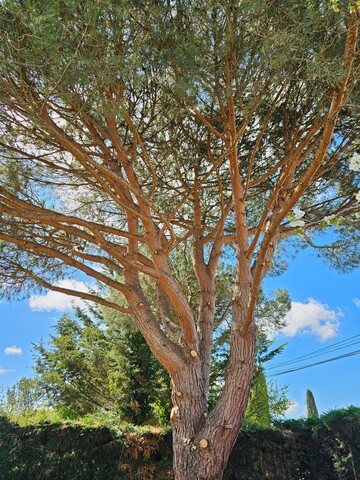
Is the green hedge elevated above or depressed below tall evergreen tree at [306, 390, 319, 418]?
below

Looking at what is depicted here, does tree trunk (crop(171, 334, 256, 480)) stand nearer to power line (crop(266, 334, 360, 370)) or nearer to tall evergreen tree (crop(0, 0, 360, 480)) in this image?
tall evergreen tree (crop(0, 0, 360, 480))

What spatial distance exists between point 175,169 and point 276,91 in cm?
168

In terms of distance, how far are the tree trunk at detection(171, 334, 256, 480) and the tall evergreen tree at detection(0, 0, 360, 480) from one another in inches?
0.5

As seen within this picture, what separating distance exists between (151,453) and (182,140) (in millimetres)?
3818

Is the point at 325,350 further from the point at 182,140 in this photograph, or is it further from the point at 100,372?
the point at 182,140

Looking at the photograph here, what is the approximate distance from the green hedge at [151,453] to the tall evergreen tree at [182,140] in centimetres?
100

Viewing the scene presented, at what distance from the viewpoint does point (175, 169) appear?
584 cm

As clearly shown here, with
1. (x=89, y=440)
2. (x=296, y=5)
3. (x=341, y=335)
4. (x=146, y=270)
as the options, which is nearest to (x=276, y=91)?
(x=296, y=5)

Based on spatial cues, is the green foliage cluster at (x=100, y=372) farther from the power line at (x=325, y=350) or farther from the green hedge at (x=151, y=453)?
the power line at (x=325, y=350)

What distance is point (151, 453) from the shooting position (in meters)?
4.96

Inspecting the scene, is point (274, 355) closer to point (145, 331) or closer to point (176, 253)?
point (176, 253)

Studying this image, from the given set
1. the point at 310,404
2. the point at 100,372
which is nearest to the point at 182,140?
the point at 100,372

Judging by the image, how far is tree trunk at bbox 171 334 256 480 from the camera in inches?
153

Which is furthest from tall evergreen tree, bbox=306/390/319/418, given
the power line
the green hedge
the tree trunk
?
the tree trunk
